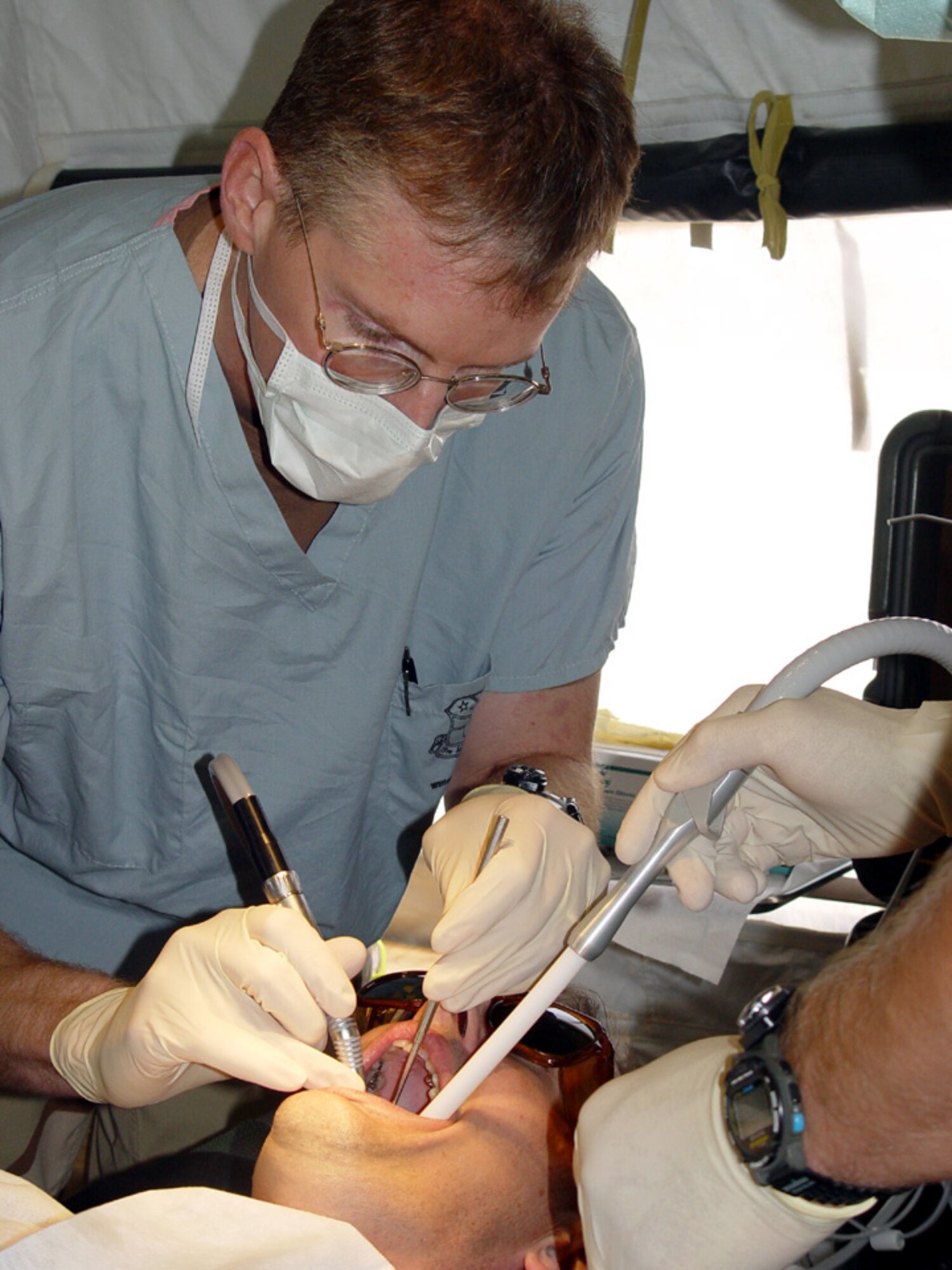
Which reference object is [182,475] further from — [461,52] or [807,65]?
[807,65]

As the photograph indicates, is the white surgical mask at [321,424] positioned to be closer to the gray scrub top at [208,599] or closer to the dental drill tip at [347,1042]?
the gray scrub top at [208,599]

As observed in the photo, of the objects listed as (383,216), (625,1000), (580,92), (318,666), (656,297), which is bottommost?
(625,1000)

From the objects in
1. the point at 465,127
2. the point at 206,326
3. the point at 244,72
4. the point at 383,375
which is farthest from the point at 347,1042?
the point at 244,72

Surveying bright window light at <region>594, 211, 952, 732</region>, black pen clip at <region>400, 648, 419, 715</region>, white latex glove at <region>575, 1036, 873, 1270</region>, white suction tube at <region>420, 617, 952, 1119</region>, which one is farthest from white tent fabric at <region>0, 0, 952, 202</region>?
white latex glove at <region>575, 1036, 873, 1270</region>

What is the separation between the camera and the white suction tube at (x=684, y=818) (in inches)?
41.1

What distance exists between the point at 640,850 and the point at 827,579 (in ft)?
5.06

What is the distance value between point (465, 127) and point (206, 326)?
46 cm

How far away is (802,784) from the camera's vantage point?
1.22m

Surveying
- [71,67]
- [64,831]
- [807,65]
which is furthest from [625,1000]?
[71,67]

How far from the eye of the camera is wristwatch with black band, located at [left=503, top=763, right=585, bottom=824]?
5.29ft

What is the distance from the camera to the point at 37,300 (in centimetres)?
138

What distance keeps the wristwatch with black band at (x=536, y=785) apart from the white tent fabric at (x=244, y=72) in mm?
1336

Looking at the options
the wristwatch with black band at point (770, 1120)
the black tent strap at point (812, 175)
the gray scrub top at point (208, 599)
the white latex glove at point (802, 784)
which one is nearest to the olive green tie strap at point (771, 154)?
the black tent strap at point (812, 175)

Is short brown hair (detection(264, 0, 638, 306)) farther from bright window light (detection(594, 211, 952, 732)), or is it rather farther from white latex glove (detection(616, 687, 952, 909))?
bright window light (detection(594, 211, 952, 732))
